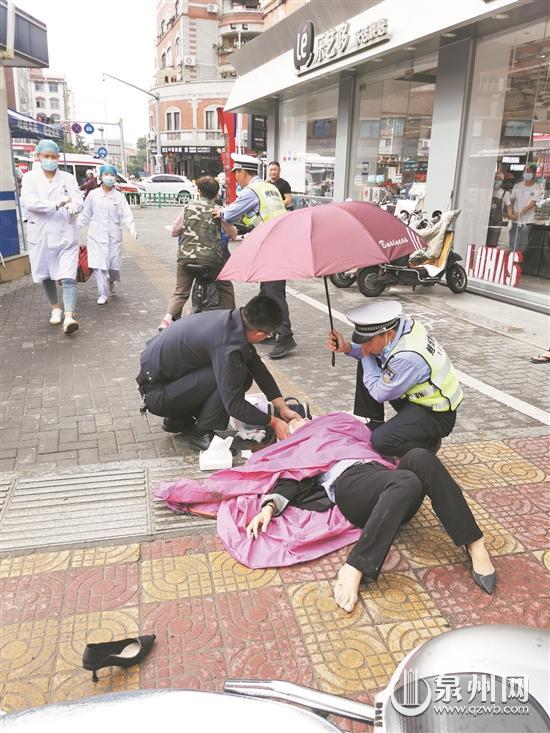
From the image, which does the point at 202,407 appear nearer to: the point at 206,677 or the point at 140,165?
the point at 206,677

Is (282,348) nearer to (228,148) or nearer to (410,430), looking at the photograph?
(410,430)

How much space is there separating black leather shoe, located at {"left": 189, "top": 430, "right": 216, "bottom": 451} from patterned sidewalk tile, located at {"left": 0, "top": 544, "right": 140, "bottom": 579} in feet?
3.46

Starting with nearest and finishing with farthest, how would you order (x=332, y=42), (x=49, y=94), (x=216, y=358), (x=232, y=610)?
(x=232, y=610) < (x=216, y=358) < (x=332, y=42) < (x=49, y=94)

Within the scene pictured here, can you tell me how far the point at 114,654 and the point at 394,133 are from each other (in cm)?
1082

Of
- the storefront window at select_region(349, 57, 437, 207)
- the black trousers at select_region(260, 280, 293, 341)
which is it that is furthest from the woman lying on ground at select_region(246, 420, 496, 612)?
the storefront window at select_region(349, 57, 437, 207)

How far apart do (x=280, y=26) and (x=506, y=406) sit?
38.9 ft

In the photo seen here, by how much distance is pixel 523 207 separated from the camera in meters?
8.77

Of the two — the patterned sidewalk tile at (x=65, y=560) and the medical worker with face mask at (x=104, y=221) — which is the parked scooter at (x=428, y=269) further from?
the patterned sidewalk tile at (x=65, y=560)

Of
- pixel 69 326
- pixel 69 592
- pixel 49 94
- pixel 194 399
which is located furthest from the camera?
pixel 49 94

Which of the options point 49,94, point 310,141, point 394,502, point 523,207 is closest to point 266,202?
point 394,502

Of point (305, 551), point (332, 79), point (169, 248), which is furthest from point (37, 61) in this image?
point (305, 551)

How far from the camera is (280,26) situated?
1348 centimetres

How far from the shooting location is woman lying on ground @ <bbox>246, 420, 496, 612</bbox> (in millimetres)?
2604

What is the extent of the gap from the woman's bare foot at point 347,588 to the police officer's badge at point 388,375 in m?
0.95
